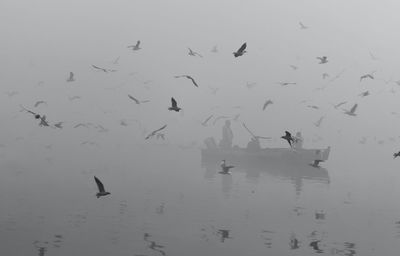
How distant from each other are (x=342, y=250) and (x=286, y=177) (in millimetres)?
58963

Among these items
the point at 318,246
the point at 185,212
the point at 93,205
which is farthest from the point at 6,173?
the point at 318,246

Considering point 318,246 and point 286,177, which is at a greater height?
point 286,177

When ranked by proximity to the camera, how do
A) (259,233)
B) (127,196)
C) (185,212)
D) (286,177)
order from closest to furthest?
(259,233) < (185,212) < (127,196) < (286,177)

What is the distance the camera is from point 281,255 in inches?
1264

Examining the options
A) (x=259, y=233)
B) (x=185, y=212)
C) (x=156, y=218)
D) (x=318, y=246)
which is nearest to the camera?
(x=318, y=246)

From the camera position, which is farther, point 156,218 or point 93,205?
point 93,205

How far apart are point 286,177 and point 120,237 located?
6061 centimetres

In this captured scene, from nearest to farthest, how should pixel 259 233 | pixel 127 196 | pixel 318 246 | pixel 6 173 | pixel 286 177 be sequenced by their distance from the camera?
pixel 318 246 → pixel 259 233 → pixel 127 196 → pixel 6 173 → pixel 286 177

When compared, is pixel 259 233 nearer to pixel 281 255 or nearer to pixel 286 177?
pixel 281 255

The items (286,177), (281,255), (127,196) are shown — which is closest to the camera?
(281,255)

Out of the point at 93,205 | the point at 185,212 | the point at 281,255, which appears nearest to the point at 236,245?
the point at 281,255

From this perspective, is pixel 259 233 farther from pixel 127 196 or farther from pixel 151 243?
pixel 127 196

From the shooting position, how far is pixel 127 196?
57781 millimetres

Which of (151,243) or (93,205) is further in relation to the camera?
(93,205)
